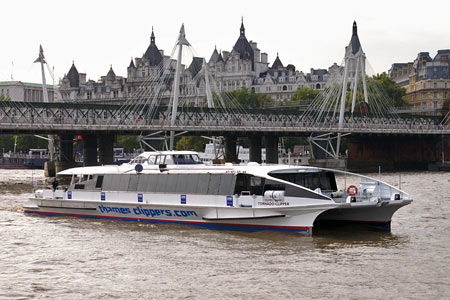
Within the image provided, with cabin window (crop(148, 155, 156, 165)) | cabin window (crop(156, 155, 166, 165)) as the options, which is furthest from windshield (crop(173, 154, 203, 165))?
cabin window (crop(148, 155, 156, 165))

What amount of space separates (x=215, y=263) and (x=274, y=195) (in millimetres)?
5788

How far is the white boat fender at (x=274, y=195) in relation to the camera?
29812 mm

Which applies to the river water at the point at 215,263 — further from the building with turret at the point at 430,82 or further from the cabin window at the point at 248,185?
the building with turret at the point at 430,82

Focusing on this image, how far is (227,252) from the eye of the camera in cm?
2694

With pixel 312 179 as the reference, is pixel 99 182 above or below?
below

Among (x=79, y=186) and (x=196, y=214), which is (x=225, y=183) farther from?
(x=79, y=186)

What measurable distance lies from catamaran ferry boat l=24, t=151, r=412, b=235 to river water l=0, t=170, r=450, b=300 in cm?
76

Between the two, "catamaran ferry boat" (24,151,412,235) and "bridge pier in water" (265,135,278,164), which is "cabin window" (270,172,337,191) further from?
"bridge pier in water" (265,135,278,164)

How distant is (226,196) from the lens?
1238 inches

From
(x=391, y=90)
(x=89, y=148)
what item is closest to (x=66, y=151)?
(x=89, y=148)

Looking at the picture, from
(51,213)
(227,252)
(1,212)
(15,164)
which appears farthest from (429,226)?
(15,164)

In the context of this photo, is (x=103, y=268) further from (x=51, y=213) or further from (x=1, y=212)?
(x=1, y=212)

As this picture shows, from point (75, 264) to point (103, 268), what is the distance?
4.27ft

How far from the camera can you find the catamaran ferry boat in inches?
1184
